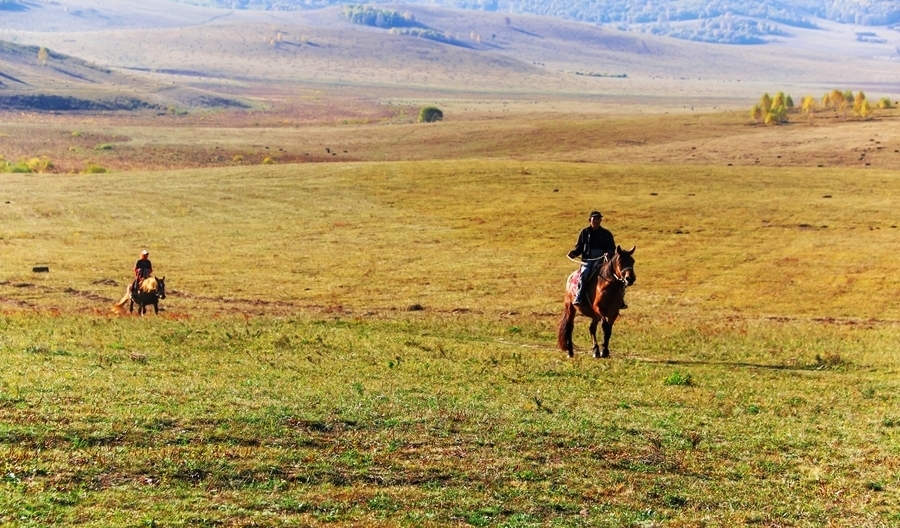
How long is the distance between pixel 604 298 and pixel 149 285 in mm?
16963

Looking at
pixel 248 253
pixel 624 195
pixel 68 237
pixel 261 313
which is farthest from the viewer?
pixel 624 195

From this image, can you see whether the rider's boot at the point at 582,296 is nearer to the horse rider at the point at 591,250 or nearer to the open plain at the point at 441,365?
the horse rider at the point at 591,250

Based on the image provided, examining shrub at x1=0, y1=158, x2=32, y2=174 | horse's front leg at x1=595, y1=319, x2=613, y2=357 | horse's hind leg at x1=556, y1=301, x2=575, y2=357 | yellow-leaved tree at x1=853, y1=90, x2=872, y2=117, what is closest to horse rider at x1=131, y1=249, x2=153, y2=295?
horse's hind leg at x1=556, y1=301, x2=575, y2=357

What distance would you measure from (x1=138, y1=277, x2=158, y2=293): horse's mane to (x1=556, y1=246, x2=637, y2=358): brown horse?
15.3m

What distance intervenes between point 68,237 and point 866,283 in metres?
45.9

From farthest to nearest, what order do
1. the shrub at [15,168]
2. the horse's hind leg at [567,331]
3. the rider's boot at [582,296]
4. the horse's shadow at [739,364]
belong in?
1. the shrub at [15,168]
2. the horse's hind leg at [567,331]
3. the rider's boot at [582,296]
4. the horse's shadow at [739,364]

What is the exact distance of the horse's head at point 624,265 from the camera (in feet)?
72.5

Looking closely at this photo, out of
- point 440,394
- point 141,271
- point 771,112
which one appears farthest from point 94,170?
point 771,112

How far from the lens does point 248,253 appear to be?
55.0 meters

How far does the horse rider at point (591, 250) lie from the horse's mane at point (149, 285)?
15.9 metres

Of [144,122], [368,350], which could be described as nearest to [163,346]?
[368,350]

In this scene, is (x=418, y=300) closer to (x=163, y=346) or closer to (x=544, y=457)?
(x=163, y=346)

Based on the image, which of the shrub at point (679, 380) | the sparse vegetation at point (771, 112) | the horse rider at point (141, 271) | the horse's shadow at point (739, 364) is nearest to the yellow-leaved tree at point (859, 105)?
the sparse vegetation at point (771, 112)

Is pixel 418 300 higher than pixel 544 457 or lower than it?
lower
